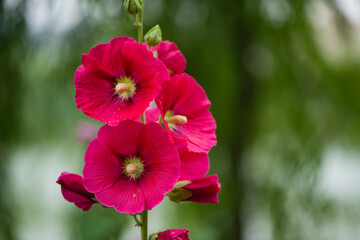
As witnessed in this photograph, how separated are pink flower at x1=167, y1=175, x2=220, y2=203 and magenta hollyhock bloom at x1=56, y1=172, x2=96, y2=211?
0.09 metres

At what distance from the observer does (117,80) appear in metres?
0.44

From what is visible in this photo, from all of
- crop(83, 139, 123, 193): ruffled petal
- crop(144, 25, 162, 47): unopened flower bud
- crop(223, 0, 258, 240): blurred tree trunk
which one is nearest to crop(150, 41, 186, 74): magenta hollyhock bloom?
crop(144, 25, 162, 47): unopened flower bud

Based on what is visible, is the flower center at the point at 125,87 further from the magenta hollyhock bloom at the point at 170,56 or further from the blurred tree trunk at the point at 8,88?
the blurred tree trunk at the point at 8,88

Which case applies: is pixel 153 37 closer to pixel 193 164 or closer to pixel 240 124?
pixel 193 164

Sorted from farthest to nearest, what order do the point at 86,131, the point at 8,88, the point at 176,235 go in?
the point at 86,131 < the point at 8,88 < the point at 176,235

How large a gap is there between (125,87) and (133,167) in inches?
3.3

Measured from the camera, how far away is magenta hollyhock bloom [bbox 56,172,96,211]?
41 centimetres

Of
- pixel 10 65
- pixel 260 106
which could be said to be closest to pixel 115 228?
pixel 10 65

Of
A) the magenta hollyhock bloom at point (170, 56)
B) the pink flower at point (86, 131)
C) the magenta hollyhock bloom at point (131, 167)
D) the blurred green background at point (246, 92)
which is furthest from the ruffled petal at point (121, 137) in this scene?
the pink flower at point (86, 131)

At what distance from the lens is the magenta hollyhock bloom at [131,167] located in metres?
0.39

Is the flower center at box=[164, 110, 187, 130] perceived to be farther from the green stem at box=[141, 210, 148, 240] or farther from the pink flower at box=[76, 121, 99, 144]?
the pink flower at box=[76, 121, 99, 144]

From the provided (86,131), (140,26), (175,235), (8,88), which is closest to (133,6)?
(140,26)

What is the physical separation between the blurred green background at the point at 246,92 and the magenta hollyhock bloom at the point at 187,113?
0.70 metres

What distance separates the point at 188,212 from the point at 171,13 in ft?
2.60
